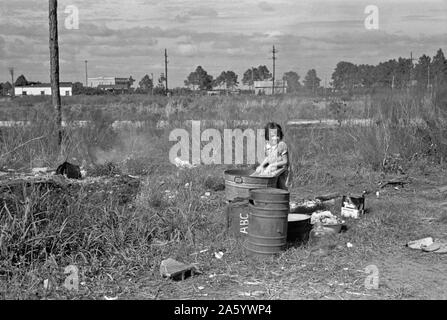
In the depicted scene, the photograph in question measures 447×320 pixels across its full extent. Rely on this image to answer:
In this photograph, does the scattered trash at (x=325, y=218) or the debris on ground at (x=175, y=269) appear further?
the scattered trash at (x=325, y=218)

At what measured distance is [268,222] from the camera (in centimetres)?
591

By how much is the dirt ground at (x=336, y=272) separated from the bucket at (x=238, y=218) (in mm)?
208

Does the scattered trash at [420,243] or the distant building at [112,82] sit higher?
the distant building at [112,82]

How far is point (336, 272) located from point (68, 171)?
537cm

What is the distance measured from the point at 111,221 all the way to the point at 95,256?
0.71m

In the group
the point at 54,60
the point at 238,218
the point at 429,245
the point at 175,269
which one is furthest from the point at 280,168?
the point at 54,60

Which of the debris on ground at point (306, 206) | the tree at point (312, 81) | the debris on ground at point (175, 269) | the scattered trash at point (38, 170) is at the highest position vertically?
the tree at point (312, 81)

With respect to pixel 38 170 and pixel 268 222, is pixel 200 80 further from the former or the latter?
pixel 268 222

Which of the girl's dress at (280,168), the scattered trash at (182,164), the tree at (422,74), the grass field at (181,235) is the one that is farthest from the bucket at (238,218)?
the tree at (422,74)

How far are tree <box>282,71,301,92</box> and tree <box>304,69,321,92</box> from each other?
30cm

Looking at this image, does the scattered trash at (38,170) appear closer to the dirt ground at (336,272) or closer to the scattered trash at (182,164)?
the scattered trash at (182,164)

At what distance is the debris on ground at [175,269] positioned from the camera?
17.3ft

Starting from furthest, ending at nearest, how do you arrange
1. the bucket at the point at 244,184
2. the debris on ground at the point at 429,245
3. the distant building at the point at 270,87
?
1. the distant building at the point at 270,87
2. the bucket at the point at 244,184
3. the debris on ground at the point at 429,245

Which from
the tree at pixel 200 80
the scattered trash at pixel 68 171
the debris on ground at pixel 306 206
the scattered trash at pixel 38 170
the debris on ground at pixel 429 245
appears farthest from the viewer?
the tree at pixel 200 80
